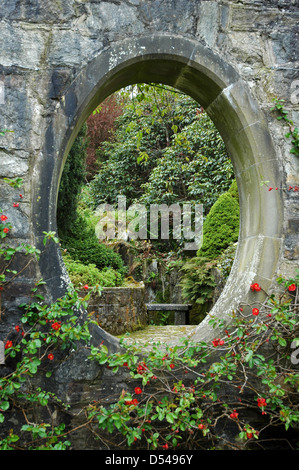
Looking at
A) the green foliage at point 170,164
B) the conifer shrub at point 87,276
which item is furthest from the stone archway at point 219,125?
the green foliage at point 170,164

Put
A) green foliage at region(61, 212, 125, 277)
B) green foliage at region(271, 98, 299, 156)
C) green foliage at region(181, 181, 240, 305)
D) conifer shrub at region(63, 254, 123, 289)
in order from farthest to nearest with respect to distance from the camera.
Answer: green foliage at region(181, 181, 240, 305) → green foliage at region(61, 212, 125, 277) → conifer shrub at region(63, 254, 123, 289) → green foliage at region(271, 98, 299, 156)

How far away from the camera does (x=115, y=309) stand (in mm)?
4133

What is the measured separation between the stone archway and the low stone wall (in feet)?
5.44

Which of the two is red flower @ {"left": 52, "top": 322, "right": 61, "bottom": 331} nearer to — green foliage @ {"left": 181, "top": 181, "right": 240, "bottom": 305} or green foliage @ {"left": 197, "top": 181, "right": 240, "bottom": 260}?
green foliage @ {"left": 181, "top": 181, "right": 240, "bottom": 305}

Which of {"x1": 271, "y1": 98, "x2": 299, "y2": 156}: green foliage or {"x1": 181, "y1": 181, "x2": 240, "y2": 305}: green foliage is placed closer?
{"x1": 271, "y1": 98, "x2": 299, "y2": 156}: green foliage

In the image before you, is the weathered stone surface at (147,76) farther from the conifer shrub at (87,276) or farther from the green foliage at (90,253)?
the green foliage at (90,253)

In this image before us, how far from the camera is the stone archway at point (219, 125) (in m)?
2.30

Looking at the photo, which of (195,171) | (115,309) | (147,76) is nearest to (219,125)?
(147,76)

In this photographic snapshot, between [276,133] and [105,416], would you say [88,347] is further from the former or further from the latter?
[276,133]

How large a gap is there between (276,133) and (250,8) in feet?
2.53

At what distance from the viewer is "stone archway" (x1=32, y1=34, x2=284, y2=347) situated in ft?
7.55

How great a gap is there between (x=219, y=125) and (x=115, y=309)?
2.15 metres

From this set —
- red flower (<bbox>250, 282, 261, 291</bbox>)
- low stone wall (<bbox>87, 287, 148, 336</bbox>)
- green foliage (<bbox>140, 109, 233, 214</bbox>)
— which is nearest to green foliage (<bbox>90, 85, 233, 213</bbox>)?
green foliage (<bbox>140, 109, 233, 214</bbox>)

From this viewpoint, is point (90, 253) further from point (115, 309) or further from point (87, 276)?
point (115, 309)
